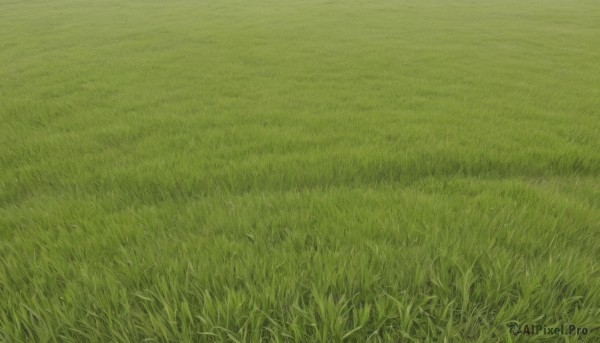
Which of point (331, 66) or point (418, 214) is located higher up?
point (331, 66)

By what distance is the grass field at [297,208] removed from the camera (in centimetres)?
116

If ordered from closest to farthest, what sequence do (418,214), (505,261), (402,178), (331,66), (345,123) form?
(505,261) < (418,214) < (402,178) < (345,123) < (331,66)

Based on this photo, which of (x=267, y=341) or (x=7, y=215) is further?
(x=7, y=215)

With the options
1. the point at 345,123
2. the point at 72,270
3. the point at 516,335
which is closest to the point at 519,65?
the point at 345,123

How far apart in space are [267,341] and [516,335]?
0.87m

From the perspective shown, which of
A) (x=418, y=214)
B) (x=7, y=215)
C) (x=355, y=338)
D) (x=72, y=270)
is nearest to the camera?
(x=355, y=338)

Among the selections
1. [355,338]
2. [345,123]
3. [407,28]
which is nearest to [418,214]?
[355,338]

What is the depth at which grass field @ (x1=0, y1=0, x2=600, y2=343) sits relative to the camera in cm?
116

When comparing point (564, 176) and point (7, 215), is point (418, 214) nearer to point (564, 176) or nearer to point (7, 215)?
point (564, 176)

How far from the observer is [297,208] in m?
2.10

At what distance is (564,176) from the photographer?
2.79 meters

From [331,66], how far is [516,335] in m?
8.00

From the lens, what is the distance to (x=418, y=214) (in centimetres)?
191

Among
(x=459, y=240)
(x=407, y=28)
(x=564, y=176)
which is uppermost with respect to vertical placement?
(x=407, y=28)
